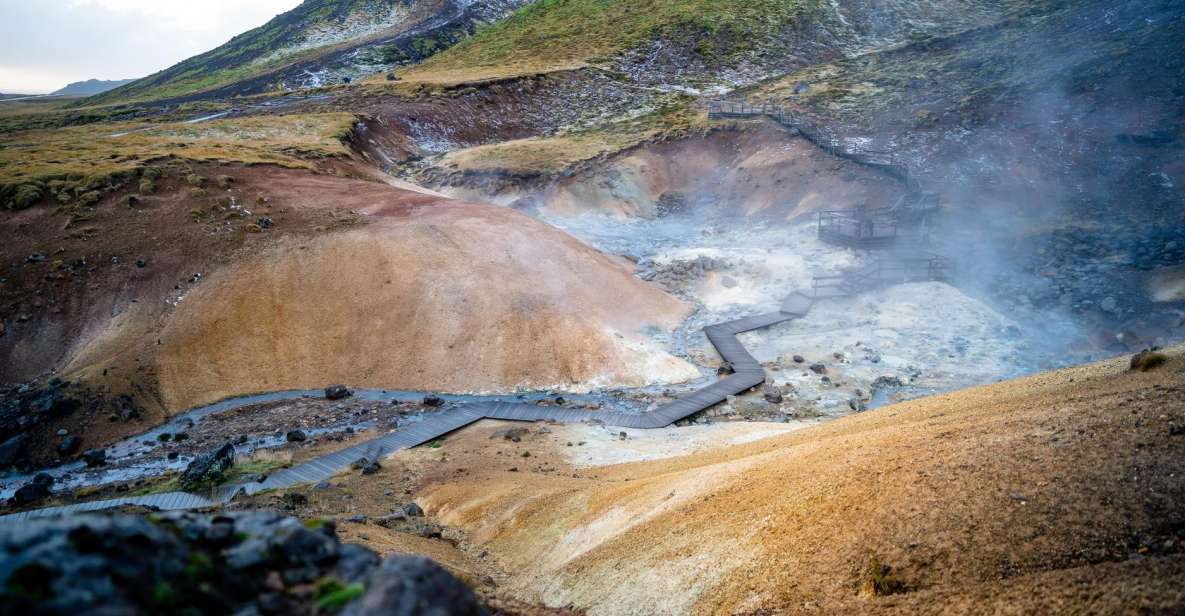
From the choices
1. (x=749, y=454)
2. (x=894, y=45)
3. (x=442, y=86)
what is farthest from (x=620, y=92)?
(x=749, y=454)

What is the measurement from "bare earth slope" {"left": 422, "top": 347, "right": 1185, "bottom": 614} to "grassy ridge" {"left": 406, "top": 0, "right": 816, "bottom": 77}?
51501 millimetres

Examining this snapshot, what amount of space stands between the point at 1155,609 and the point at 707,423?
13.6 m

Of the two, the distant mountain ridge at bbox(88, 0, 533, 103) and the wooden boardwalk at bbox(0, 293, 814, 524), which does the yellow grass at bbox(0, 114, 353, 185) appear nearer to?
the wooden boardwalk at bbox(0, 293, 814, 524)

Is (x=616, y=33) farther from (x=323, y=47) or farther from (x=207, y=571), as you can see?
(x=207, y=571)

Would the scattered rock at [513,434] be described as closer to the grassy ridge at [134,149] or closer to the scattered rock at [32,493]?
the scattered rock at [32,493]

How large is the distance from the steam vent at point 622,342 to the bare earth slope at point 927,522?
4 cm

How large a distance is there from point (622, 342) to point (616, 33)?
48.7m

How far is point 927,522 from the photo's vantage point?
629 cm

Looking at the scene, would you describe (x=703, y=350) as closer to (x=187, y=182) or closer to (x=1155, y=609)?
(x=1155, y=609)

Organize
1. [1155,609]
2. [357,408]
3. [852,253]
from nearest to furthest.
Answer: [1155,609], [357,408], [852,253]

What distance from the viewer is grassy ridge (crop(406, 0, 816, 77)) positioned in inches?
2306

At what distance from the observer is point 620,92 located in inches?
2087

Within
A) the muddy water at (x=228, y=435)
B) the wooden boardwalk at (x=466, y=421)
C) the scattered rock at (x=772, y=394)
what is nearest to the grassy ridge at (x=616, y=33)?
the muddy water at (x=228, y=435)

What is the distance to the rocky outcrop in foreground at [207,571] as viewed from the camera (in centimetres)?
312
